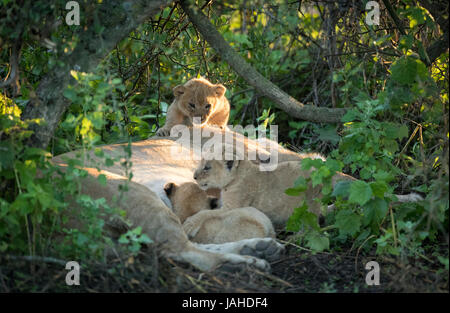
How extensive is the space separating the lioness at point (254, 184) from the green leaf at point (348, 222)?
63cm

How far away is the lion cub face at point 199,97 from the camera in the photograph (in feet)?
20.4

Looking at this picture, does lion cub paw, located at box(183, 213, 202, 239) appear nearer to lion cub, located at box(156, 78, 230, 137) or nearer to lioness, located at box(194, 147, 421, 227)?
lioness, located at box(194, 147, 421, 227)

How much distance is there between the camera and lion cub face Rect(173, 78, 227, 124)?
6.22 m

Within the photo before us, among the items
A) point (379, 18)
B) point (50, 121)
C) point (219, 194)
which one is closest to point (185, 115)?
point (219, 194)

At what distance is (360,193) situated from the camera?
3645 mm

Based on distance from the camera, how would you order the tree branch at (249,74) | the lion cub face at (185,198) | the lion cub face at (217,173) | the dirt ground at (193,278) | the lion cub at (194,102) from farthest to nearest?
the lion cub at (194,102)
the tree branch at (249,74)
the lion cub face at (217,173)
the lion cub face at (185,198)
the dirt ground at (193,278)

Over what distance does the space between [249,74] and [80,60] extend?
1.58 meters

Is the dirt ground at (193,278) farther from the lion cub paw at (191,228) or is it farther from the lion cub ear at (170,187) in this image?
the lion cub ear at (170,187)

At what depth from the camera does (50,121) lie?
372cm

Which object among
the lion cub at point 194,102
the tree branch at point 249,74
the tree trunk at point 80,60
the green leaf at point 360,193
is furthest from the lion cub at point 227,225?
the lion cub at point 194,102

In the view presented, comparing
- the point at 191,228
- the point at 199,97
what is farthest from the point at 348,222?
the point at 199,97

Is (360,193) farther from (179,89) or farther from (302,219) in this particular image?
(179,89)
